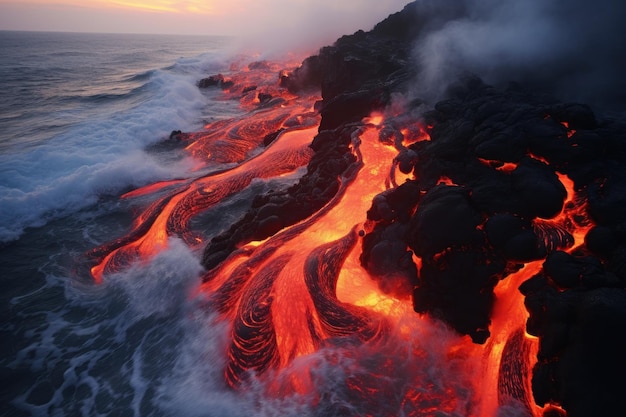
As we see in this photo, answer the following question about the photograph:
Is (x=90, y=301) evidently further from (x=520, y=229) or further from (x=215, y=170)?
(x=520, y=229)

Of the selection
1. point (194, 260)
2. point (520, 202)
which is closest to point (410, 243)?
point (520, 202)

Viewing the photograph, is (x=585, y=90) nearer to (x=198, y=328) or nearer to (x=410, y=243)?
(x=410, y=243)

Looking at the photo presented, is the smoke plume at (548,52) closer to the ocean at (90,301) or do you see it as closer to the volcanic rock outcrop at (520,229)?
the volcanic rock outcrop at (520,229)

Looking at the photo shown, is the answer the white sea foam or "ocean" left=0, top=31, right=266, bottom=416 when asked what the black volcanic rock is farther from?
the white sea foam

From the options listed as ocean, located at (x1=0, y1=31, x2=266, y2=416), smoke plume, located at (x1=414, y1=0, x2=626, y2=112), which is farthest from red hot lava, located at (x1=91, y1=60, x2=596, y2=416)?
smoke plume, located at (x1=414, y1=0, x2=626, y2=112)

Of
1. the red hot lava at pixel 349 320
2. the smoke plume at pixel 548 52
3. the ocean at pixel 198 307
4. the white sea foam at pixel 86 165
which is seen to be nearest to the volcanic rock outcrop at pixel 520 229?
the red hot lava at pixel 349 320

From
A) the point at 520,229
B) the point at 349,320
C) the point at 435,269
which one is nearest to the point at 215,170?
the point at 349,320

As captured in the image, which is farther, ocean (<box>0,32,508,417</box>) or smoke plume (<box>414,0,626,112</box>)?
smoke plume (<box>414,0,626,112</box>)

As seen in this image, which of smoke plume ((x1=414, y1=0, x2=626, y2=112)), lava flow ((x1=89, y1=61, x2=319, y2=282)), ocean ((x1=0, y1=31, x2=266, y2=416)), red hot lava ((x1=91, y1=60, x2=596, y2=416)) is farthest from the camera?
smoke plume ((x1=414, y1=0, x2=626, y2=112))
